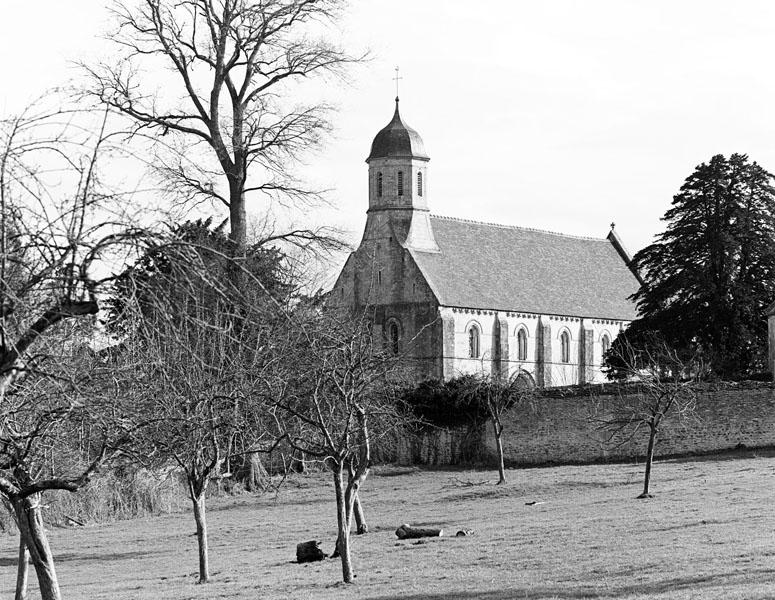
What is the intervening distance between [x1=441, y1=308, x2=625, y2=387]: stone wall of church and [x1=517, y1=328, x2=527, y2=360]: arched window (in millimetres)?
81

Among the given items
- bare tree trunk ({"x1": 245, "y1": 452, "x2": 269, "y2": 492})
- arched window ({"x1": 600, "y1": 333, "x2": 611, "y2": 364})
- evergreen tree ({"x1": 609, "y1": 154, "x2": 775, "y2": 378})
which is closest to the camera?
bare tree trunk ({"x1": 245, "y1": 452, "x2": 269, "y2": 492})

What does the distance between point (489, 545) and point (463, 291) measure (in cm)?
4610

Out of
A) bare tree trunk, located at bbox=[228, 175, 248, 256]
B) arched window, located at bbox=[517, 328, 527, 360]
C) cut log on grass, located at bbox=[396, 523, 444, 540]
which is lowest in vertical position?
cut log on grass, located at bbox=[396, 523, 444, 540]

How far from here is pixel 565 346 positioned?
235 feet

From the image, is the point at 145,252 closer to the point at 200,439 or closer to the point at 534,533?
the point at 200,439

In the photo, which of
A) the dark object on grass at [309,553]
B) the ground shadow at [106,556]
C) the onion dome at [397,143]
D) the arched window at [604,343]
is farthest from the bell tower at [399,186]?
the dark object on grass at [309,553]

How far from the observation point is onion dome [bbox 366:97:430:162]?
69438 millimetres

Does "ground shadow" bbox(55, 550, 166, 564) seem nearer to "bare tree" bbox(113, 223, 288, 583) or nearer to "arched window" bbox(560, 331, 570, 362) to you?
"bare tree" bbox(113, 223, 288, 583)

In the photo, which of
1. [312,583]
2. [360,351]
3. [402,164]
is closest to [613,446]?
[360,351]

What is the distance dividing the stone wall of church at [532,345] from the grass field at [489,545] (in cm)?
2850

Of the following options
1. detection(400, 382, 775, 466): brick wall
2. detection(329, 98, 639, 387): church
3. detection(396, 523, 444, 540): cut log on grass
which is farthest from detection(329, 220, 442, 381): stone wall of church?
detection(396, 523, 444, 540): cut log on grass

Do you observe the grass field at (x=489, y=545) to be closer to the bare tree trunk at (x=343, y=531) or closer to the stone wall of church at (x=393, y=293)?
the bare tree trunk at (x=343, y=531)

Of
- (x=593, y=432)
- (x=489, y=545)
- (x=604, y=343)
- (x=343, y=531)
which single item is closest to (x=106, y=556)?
(x=343, y=531)

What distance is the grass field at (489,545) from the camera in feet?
55.7
